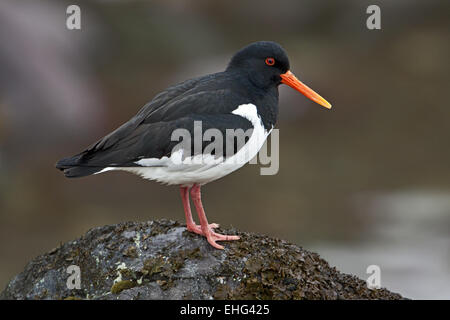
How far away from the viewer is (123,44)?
2333 centimetres

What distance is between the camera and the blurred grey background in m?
15.4

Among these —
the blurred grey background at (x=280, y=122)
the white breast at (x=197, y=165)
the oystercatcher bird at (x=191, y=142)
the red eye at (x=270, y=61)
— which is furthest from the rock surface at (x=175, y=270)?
the blurred grey background at (x=280, y=122)

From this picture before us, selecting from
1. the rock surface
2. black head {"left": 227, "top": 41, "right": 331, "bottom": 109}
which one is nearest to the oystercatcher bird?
black head {"left": 227, "top": 41, "right": 331, "bottom": 109}

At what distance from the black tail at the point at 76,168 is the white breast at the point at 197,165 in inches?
5.2

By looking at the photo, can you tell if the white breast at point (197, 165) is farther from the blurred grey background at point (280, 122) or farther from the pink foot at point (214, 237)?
the blurred grey background at point (280, 122)

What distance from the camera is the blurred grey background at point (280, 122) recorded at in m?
15.4

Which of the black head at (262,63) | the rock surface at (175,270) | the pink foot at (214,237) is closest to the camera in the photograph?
the rock surface at (175,270)

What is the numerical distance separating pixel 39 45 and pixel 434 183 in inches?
451

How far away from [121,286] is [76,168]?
1.24 metres

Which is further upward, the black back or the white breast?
the black back

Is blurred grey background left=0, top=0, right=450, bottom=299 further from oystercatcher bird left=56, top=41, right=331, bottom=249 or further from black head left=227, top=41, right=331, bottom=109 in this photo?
oystercatcher bird left=56, top=41, right=331, bottom=249

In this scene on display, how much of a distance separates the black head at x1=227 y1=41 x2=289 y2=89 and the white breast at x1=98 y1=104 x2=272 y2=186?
52 centimetres
